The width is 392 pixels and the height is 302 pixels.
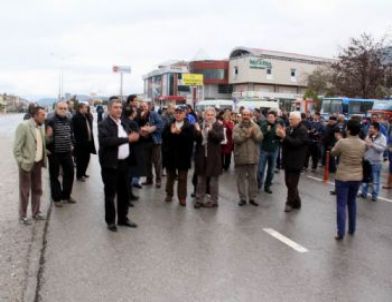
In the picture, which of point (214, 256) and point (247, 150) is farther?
point (247, 150)

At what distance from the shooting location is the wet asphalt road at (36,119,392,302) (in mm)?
4824

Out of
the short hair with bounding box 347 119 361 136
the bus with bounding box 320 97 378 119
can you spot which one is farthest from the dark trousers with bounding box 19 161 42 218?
the bus with bounding box 320 97 378 119

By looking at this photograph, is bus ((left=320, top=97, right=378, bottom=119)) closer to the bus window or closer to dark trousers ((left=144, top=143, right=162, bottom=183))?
the bus window

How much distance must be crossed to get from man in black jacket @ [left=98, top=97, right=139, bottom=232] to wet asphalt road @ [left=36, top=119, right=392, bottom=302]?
0.46 m

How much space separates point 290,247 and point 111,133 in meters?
3.03

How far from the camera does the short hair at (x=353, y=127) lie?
6.91 metres

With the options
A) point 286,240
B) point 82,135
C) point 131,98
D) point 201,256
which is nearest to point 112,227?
point 201,256

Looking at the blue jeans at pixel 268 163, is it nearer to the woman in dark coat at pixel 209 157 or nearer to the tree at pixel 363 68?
the woman in dark coat at pixel 209 157

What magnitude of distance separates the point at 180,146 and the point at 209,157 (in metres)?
0.58

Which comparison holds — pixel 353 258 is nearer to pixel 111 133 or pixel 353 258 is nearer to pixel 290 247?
pixel 290 247

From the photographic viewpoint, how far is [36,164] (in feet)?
24.2

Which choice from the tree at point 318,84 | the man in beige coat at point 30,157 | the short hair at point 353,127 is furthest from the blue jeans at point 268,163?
the tree at point 318,84

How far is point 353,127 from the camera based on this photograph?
6.93 meters

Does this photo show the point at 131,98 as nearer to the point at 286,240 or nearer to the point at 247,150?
the point at 247,150
